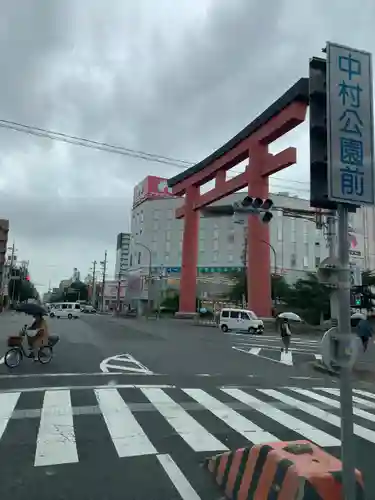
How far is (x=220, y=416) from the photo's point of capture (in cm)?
764

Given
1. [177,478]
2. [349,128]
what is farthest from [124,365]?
[349,128]

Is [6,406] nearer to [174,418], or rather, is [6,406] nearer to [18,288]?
[174,418]

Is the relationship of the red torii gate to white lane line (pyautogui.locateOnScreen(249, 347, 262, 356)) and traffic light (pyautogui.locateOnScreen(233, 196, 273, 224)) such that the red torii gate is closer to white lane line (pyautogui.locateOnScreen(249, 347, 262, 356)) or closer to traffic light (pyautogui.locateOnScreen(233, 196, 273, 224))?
white lane line (pyautogui.locateOnScreen(249, 347, 262, 356))

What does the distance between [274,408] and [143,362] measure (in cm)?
699

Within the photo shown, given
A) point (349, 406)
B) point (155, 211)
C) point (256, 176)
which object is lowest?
point (349, 406)

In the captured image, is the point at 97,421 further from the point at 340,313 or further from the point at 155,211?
the point at 155,211

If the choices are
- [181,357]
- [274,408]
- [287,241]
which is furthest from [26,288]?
[274,408]

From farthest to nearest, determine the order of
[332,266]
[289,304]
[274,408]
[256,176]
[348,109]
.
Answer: [289,304] < [256,176] < [274,408] < [348,109] < [332,266]

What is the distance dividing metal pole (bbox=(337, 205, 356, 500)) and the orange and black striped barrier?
0.73 feet

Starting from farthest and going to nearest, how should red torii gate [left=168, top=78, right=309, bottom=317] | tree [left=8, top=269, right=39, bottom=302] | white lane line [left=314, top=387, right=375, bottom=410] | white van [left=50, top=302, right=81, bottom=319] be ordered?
tree [left=8, top=269, right=39, bottom=302] → white van [left=50, top=302, right=81, bottom=319] → red torii gate [left=168, top=78, right=309, bottom=317] → white lane line [left=314, top=387, right=375, bottom=410]

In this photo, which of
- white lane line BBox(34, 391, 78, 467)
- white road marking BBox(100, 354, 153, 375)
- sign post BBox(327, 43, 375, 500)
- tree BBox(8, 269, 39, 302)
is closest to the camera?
sign post BBox(327, 43, 375, 500)

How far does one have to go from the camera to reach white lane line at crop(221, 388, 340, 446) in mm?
6363

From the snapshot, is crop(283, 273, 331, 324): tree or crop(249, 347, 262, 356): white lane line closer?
crop(249, 347, 262, 356): white lane line

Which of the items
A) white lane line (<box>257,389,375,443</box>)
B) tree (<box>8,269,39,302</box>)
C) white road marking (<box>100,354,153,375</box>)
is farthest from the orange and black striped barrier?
tree (<box>8,269,39,302</box>)
